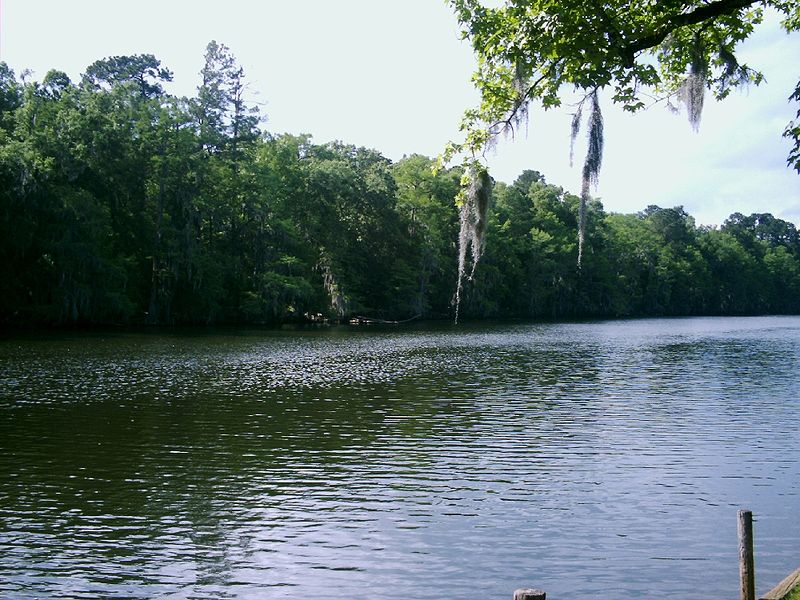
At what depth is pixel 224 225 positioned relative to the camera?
5941 centimetres

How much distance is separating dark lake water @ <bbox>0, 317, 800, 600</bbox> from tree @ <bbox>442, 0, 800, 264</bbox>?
4016 millimetres

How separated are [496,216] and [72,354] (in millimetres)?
57801

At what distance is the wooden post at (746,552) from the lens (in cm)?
538

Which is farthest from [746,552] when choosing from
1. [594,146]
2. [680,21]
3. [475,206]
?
[475,206]

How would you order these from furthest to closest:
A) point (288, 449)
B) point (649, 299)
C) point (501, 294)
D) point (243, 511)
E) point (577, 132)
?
point (649, 299)
point (501, 294)
point (288, 449)
point (243, 511)
point (577, 132)

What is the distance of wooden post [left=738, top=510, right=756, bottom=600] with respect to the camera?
17.6 ft

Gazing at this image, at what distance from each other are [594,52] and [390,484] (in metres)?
7.23

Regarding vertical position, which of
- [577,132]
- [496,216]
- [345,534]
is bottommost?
[345,534]

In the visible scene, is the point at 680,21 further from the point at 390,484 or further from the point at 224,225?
the point at 224,225

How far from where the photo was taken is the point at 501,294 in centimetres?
8081

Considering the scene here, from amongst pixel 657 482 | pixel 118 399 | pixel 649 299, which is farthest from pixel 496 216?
pixel 657 482

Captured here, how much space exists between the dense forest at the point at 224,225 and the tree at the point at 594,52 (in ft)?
72.6

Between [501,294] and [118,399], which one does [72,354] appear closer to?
[118,399]

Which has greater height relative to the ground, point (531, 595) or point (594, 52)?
point (594, 52)
